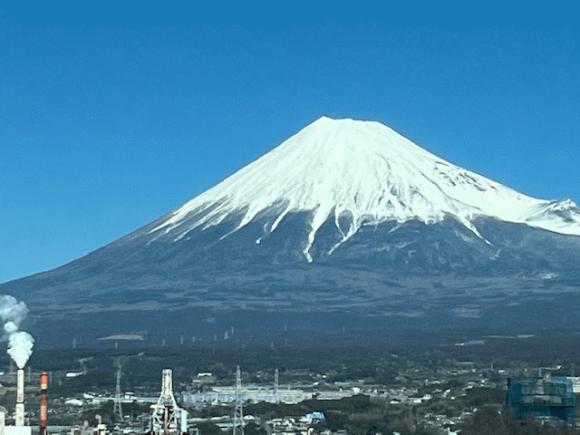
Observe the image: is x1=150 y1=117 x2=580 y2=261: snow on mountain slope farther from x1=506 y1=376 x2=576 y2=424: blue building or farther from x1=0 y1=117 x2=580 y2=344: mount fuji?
x1=506 y1=376 x2=576 y2=424: blue building

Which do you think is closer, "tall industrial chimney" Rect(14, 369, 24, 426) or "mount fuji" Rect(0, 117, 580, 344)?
"tall industrial chimney" Rect(14, 369, 24, 426)

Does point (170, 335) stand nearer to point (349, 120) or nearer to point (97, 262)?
point (97, 262)

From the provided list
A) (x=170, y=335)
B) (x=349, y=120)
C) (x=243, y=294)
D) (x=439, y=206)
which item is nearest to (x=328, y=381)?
(x=170, y=335)

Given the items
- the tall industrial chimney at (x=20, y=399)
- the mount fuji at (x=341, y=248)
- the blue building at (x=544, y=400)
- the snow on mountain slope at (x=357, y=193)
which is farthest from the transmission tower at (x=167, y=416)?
the snow on mountain slope at (x=357, y=193)

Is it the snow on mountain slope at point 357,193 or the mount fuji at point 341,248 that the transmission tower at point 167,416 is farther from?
the snow on mountain slope at point 357,193

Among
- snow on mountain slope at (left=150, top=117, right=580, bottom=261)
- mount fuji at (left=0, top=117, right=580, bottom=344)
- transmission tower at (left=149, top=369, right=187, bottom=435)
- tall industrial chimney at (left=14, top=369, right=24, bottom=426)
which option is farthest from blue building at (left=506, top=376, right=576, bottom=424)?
snow on mountain slope at (left=150, top=117, right=580, bottom=261)

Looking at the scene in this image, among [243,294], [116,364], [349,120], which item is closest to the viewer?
[116,364]
